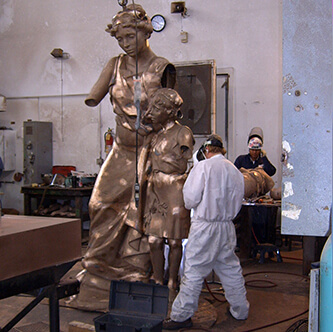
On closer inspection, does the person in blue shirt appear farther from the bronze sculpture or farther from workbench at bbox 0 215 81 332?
workbench at bbox 0 215 81 332

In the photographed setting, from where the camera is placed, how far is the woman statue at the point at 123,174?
4.06 m

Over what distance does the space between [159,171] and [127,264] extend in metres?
0.97

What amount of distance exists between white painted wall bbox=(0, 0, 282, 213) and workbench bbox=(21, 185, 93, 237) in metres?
1.10

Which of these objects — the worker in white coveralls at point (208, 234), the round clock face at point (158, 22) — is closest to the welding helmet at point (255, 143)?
the worker in white coveralls at point (208, 234)

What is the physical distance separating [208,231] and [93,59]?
5844 millimetres

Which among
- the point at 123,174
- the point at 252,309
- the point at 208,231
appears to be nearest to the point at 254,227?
the point at 252,309

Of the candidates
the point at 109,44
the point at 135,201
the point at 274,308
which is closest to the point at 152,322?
the point at 135,201

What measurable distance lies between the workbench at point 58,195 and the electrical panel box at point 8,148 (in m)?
1.18

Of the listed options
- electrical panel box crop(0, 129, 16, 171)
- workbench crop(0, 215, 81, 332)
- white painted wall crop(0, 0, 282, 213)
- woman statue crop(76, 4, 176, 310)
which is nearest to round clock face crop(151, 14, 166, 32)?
white painted wall crop(0, 0, 282, 213)

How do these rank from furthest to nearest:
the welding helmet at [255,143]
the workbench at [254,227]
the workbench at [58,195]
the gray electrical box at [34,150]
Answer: the gray electrical box at [34,150], the workbench at [58,195], the welding helmet at [255,143], the workbench at [254,227]

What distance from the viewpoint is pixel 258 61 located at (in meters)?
7.49

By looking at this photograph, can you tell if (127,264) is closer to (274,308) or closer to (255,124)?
(274,308)

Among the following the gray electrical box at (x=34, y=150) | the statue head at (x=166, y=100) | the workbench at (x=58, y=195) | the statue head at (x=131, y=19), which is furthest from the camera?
the gray electrical box at (x=34, y=150)

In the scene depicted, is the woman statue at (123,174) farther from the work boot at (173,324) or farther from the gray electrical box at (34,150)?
the gray electrical box at (34,150)
